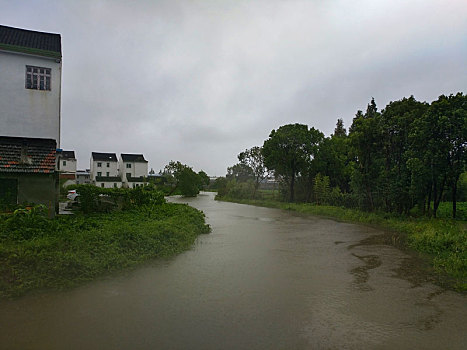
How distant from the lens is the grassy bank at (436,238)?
342 inches

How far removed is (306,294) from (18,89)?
1448 centimetres

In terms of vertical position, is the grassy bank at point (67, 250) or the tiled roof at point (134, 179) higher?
the tiled roof at point (134, 179)

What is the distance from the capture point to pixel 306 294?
22.0 feet

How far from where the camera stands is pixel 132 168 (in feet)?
185

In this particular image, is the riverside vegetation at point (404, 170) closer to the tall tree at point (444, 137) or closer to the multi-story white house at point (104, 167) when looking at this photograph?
the tall tree at point (444, 137)

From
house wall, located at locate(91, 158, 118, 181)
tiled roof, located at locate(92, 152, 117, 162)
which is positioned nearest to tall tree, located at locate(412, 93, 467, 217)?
house wall, located at locate(91, 158, 118, 181)

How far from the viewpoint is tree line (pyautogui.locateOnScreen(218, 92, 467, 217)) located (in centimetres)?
1600

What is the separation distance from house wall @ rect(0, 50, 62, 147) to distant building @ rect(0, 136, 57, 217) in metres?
3.39

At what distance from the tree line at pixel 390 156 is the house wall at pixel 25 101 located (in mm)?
16990

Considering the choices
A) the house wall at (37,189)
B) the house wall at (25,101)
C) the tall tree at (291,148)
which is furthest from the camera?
the tall tree at (291,148)

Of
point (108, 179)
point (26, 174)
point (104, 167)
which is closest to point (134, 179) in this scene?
point (108, 179)

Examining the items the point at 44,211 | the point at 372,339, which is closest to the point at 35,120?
the point at 44,211

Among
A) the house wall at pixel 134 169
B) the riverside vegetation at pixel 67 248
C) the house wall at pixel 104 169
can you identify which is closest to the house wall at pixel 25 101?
the riverside vegetation at pixel 67 248

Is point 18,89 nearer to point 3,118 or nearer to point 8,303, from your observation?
point 3,118
